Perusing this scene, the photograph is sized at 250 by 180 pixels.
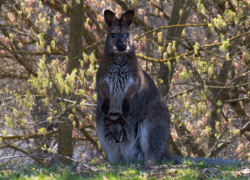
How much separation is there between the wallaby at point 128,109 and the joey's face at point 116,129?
2cm

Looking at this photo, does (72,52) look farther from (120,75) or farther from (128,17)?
(120,75)

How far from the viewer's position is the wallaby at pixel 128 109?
6.99m

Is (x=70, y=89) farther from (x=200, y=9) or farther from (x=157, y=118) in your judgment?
(x=200, y=9)

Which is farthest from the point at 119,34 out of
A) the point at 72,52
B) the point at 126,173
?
the point at 72,52

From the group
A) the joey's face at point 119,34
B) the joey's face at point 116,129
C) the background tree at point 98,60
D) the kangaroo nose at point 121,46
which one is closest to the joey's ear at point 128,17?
the joey's face at point 119,34

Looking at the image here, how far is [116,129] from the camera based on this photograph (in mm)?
7039

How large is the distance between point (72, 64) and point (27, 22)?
5.69 feet

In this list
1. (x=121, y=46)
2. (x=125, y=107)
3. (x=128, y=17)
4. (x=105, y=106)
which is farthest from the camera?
(x=128, y=17)

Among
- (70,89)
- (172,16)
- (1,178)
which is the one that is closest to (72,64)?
(70,89)

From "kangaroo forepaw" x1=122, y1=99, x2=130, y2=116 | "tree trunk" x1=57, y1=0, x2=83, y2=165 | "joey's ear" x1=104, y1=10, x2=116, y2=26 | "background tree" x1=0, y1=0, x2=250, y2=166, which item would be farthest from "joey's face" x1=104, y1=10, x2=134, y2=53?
"tree trunk" x1=57, y1=0, x2=83, y2=165

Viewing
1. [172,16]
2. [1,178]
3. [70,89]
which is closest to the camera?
[1,178]

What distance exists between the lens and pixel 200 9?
946 centimetres

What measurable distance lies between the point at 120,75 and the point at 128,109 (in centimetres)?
67

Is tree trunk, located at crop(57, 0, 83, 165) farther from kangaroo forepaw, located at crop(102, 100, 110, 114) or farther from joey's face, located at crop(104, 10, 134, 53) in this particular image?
kangaroo forepaw, located at crop(102, 100, 110, 114)
